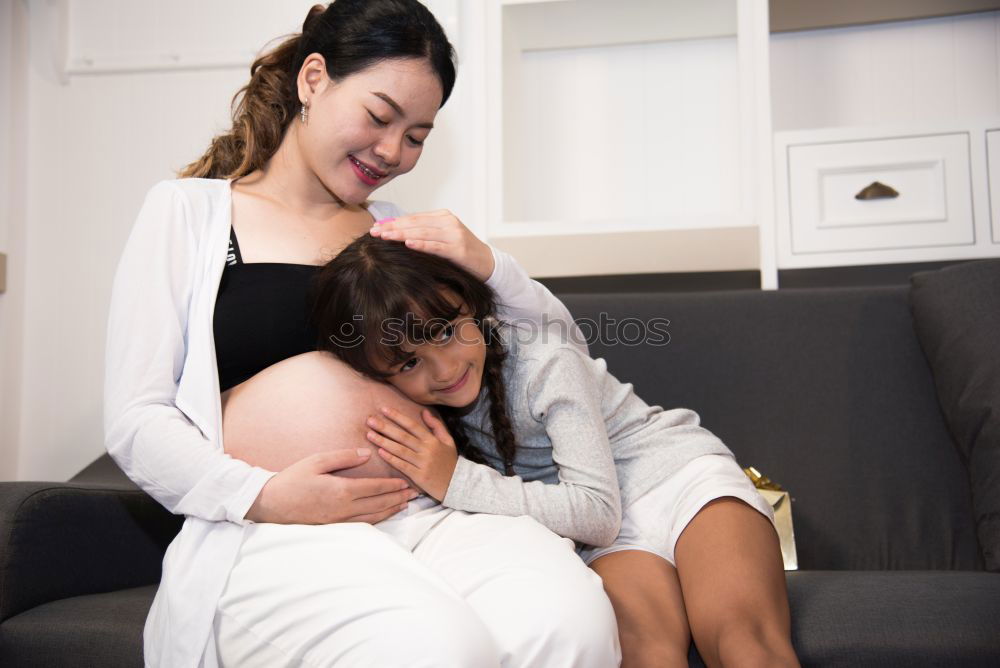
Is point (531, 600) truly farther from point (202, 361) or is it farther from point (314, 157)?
point (314, 157)

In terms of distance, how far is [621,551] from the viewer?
1.25m

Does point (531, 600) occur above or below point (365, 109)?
below

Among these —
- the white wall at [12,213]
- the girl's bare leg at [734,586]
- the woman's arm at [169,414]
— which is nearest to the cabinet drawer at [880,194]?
the girl's bare leg at [734,586]

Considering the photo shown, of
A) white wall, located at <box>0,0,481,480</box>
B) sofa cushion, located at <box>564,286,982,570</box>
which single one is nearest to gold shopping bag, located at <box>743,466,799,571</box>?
sofa cushion, located at <box>564,286,982,570</box>

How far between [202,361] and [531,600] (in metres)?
0.56

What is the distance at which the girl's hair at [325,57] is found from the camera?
1321 mm

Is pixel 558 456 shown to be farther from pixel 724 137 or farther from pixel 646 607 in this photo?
pixel 724 137

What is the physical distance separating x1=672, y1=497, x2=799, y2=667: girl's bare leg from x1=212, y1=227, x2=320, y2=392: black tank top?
62cm

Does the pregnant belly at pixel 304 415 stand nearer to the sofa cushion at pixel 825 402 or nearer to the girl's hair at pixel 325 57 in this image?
the girl's hair at pixel 325 57

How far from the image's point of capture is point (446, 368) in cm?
120

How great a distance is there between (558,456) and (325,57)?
0.71 m

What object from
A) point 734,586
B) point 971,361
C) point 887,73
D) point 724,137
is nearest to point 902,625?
point 734,586

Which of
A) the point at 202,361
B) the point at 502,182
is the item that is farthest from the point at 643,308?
the point at 202,361

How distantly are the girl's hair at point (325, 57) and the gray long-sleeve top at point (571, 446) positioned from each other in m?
0.47
